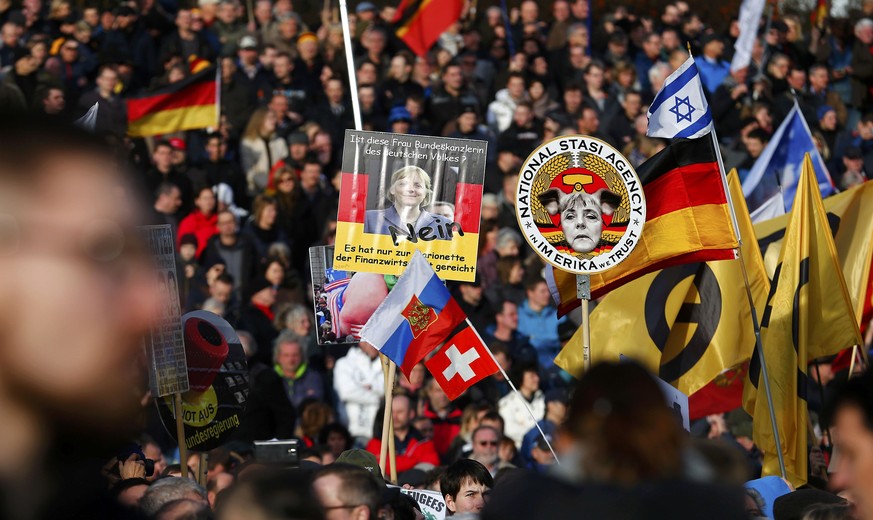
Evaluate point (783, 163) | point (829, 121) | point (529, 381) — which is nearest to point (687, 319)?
point (529, 381)

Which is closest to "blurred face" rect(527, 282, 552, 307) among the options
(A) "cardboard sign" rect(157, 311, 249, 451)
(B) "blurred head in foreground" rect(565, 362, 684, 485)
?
(A) "cardboard sign" rect(157, 311, 249, 451)

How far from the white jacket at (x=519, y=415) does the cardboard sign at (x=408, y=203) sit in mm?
2422

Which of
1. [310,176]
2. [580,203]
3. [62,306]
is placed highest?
[62,306]

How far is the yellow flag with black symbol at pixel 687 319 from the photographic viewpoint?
841cm

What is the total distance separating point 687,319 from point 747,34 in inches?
291

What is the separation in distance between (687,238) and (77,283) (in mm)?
6851

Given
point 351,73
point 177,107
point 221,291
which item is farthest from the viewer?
point 177,107

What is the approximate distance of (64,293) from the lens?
129 cm

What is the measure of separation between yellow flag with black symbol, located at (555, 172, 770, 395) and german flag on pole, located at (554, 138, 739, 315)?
48 centimetres

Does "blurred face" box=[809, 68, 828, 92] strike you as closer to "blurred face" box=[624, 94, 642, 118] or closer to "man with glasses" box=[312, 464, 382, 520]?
"blurred face" box=[624, 94, 642, 118]

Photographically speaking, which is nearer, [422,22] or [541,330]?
[541,330]

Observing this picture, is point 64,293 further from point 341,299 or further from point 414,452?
point 414,452

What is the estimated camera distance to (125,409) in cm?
133

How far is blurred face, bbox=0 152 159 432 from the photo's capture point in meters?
1.28
